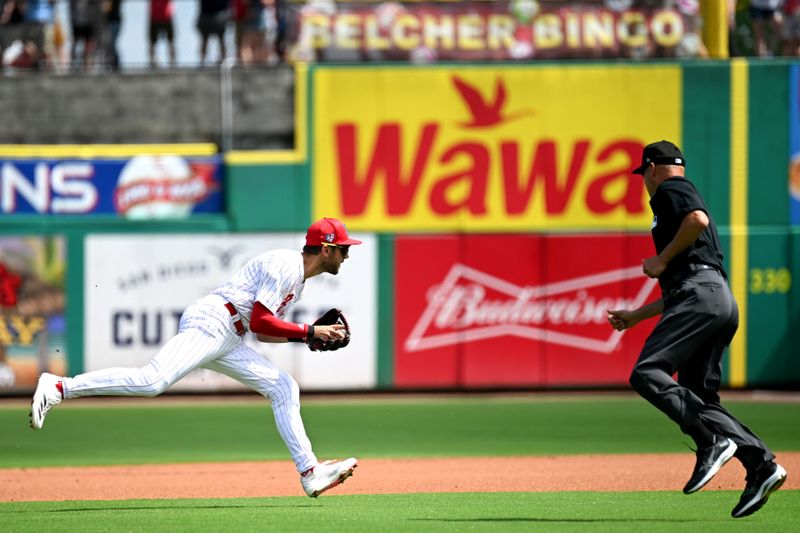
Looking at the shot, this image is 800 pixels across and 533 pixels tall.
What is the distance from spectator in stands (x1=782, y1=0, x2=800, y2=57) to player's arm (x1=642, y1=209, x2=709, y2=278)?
40.4 feet

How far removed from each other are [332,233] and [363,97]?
10728mm

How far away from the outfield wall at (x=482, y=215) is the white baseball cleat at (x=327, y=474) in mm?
10349

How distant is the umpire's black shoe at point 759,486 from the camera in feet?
22.5

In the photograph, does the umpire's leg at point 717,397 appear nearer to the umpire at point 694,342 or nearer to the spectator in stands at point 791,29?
the umpire at point 694,342

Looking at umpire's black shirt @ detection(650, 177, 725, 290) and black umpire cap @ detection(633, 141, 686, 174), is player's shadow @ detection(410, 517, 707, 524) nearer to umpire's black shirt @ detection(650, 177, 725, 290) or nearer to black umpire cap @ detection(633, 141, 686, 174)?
umpire's black shirt @ detection(650, 177, 725, 290)

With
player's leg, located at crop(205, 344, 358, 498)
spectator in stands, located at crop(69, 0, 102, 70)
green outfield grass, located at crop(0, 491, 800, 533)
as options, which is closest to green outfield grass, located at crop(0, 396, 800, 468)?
green outfield grass, located at crop(0, 491, 800, 533)

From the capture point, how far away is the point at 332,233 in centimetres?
780

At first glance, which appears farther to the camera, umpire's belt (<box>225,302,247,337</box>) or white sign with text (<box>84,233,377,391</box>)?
white sign with text (<box>84,233,377,391</box>)

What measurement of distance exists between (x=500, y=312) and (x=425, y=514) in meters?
10.7

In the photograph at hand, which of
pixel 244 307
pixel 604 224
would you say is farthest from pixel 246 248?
pixel 244 307

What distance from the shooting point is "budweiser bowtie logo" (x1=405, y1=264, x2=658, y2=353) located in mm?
18188

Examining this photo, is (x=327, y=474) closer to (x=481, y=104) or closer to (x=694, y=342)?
(x=694, y=342)

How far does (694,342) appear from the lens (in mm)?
7082

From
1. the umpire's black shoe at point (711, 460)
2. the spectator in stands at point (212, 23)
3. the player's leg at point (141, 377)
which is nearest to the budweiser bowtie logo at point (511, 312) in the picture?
the spectator in stands at point (212, 23)
